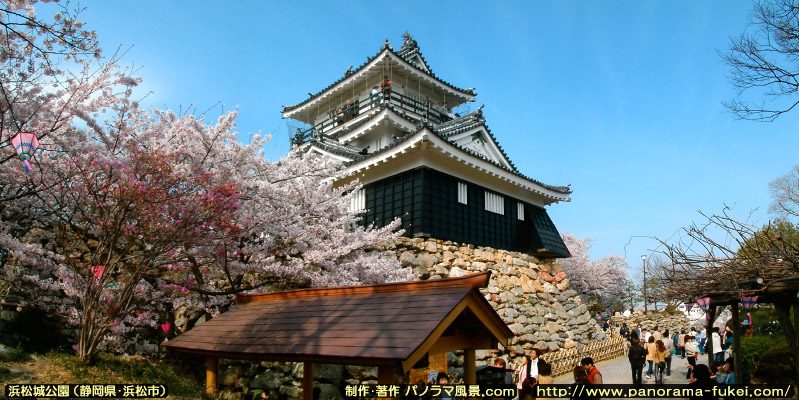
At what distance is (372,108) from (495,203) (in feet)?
22.6

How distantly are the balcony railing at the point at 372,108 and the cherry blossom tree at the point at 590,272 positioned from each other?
1284 centimetres

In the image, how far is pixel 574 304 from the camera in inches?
725

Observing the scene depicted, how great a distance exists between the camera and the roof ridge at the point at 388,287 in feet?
21.3

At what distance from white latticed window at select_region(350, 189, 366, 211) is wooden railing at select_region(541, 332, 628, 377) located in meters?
8.02

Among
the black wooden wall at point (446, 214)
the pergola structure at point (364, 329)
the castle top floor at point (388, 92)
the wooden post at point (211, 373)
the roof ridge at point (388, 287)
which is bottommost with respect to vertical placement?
the wooden post at point (211, 373)

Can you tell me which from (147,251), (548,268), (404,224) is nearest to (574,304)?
(548,268)

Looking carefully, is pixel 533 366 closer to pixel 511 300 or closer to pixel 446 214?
pixel 511 300

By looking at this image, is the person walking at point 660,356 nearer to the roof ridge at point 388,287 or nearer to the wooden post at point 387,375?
the roof ridge at point 388,287

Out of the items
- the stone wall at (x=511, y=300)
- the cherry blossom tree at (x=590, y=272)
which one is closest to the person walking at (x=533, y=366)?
the stone wall at (x=511, y=300)

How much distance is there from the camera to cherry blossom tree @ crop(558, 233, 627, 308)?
30.4m

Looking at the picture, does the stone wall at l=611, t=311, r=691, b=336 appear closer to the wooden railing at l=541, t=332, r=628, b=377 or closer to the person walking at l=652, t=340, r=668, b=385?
the wooden railing at l=541, t=332, r=628, b=377

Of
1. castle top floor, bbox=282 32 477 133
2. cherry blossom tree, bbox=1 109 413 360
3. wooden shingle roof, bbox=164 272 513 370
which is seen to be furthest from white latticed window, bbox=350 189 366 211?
wooden shingle roof, bbox=164 272 513 370

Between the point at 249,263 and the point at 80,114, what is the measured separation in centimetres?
444

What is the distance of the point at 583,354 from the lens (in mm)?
15883
